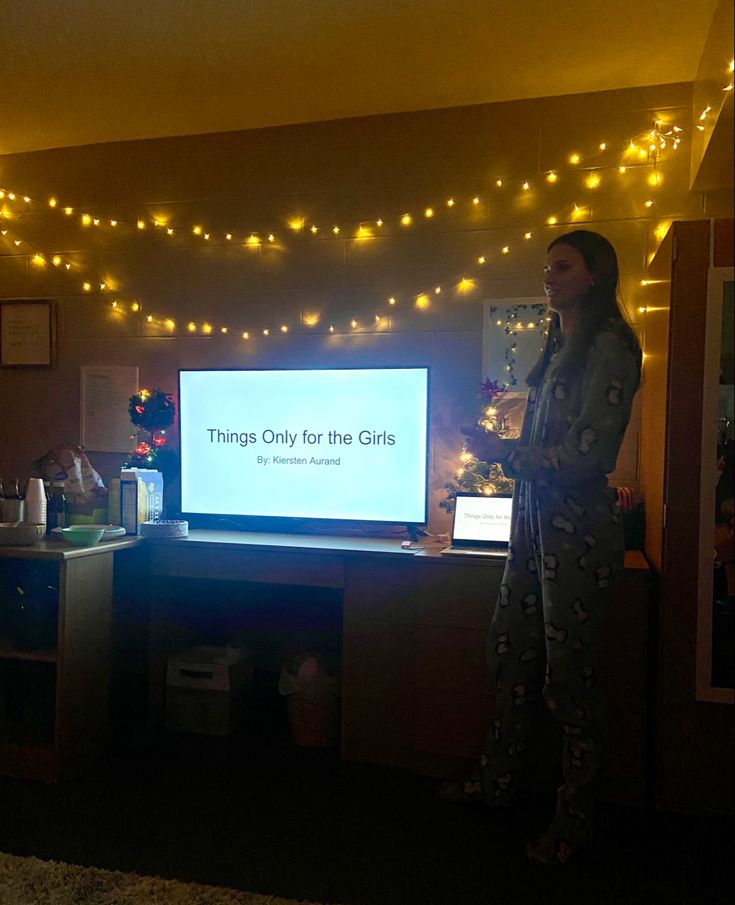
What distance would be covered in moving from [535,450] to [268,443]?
136 centimetres

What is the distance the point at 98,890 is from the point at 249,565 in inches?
44.8

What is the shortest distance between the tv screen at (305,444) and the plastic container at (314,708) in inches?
24.3

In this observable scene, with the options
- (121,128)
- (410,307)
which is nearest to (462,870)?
(410,307)

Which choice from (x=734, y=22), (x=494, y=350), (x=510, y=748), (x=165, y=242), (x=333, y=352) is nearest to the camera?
(x=734, y=22)

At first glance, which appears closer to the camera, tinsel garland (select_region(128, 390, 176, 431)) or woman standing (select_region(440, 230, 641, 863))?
woman standing (select_region(440, 230, 641, 863))

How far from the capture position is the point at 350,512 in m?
2.99

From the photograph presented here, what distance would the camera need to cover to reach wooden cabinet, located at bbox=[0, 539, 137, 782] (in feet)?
8.10

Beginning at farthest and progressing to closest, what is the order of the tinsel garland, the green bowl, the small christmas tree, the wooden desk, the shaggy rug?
the tinsel garland → the small christmas tree → the green bowl → the wooden desk → the shaggy rug

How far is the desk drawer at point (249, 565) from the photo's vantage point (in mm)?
2660

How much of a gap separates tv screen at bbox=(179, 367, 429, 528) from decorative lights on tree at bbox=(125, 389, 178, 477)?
62 millimetres

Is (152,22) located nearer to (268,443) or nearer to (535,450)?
(268,443)

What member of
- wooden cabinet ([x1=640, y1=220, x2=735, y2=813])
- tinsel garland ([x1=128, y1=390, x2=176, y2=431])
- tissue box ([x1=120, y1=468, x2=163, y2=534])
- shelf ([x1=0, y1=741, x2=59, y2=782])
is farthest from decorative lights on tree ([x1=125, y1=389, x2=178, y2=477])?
wooden cabinet ([x1=640, y1=220, x2=735, y2=813])

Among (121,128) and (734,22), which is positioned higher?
(121,128)

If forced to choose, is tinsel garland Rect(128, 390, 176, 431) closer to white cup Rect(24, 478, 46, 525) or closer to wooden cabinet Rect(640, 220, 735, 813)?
white cup Rect(24, 478, 46, 525)
